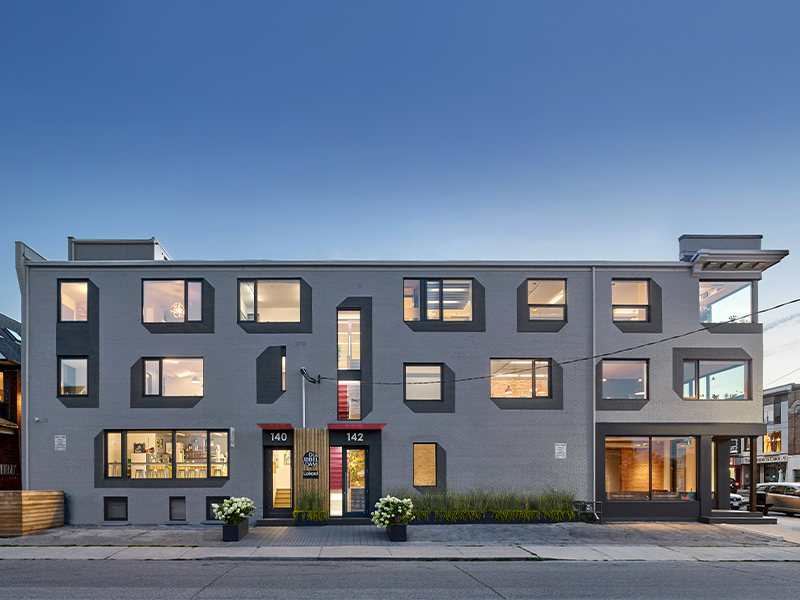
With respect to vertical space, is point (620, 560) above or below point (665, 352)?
below

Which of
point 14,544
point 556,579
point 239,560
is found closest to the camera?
point 556,579

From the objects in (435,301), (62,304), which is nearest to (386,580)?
(435,301)

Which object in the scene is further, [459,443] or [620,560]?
[459,443]

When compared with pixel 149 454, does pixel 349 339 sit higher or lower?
higher

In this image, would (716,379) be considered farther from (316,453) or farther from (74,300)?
(74,300)

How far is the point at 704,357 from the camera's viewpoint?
20.5 metres

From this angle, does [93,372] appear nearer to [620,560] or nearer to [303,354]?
[303,354]

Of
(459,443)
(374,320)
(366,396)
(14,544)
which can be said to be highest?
(374,320)

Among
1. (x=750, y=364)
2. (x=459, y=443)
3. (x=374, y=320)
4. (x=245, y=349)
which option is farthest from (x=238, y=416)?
(x=750, y=364)

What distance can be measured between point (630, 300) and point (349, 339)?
10.6 meters

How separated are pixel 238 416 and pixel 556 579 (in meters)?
12.0

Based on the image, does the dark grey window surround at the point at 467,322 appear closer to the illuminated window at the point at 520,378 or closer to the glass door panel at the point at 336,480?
the illuminated window at the point at 520,378

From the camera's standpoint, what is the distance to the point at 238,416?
1969 cm

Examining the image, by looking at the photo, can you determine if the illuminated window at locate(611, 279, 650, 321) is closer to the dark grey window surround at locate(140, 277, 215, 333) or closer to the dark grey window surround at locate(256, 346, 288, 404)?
the dark grey window surround at locate(256, 346, 288, 404)
